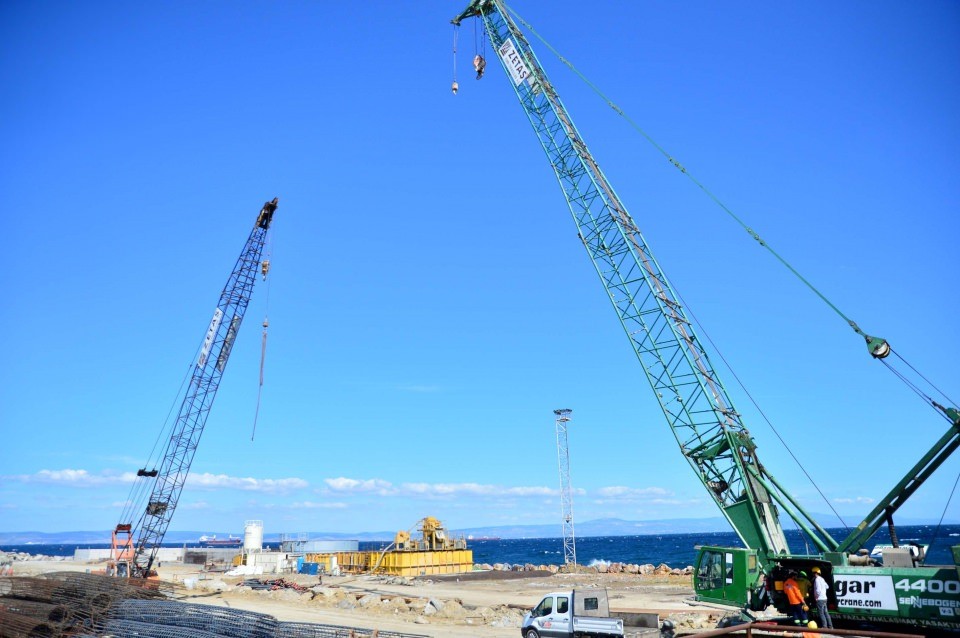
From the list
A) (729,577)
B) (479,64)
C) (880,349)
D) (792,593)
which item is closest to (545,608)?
(729,577)

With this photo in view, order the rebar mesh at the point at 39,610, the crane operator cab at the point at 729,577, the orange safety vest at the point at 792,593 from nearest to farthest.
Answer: the orange safety vest at the point at 792,593 < the crane operator cab at the point at 729,577 < the rebar mesh at the point at 39,610

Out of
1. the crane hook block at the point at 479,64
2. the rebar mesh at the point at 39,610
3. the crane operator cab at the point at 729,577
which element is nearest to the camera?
the crane operator cab at the point at 729,577

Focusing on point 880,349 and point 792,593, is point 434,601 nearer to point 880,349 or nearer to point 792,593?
point 792,593

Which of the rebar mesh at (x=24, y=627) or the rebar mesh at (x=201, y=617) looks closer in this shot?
the rebar mesh at (x=201, y=617)

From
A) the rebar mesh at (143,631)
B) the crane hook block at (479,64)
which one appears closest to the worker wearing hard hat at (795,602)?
the rebar mesh at (143,631)

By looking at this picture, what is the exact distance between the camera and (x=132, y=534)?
167 feet

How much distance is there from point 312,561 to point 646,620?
5040 centimetres

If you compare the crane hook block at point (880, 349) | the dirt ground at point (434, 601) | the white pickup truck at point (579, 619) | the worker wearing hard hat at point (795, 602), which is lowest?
the dirt ground at point (434, 601)

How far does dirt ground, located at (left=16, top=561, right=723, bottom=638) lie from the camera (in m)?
28.3

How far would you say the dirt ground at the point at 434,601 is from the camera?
92.9 ft

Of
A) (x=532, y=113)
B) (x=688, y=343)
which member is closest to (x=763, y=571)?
(x=688, y=343)

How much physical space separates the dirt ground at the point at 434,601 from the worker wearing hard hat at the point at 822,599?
756cm

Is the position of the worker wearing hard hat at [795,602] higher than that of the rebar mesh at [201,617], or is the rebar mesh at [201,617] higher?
the worker wearing hard hat at [795,602]

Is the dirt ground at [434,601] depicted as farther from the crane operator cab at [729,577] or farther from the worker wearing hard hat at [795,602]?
the worker wearing hard hat at [795,602]
